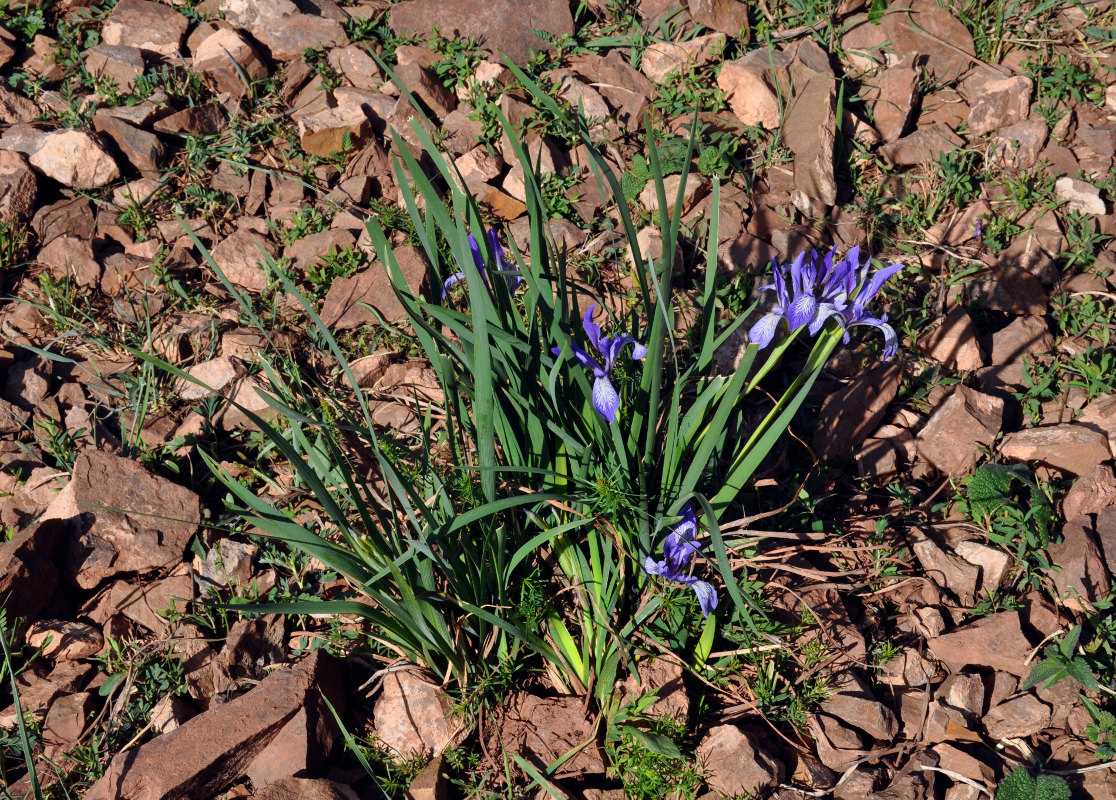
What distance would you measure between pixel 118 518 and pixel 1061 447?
2.59 meters

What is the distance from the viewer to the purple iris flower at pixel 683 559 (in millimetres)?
1841

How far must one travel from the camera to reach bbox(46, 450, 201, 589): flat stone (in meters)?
2.35

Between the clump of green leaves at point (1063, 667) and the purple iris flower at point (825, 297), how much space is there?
937 mm

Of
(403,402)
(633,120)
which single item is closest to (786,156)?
(633,120)

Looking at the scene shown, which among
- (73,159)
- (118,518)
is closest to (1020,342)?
(118,518)

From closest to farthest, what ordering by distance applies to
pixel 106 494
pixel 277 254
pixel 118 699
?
pixel 118 699 < pixel 106 494 < pixel 277 254

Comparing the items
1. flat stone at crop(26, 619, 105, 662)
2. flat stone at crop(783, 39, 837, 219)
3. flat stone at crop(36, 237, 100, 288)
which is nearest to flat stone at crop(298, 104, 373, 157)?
flat stone at crop(36, 237, 100, 288)

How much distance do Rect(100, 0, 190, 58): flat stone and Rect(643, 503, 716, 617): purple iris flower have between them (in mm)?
2999

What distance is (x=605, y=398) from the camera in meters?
1.72

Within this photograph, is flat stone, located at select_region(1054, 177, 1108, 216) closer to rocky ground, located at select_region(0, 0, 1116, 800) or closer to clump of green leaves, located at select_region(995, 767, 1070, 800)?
rocky ground, located at select_region(0, 0, 1116, 800)

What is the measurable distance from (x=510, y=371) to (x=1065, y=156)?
269 cm

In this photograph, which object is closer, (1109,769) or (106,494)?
(1109,769)

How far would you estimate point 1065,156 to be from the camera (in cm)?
336

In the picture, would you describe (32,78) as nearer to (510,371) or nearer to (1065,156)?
(510,371)
